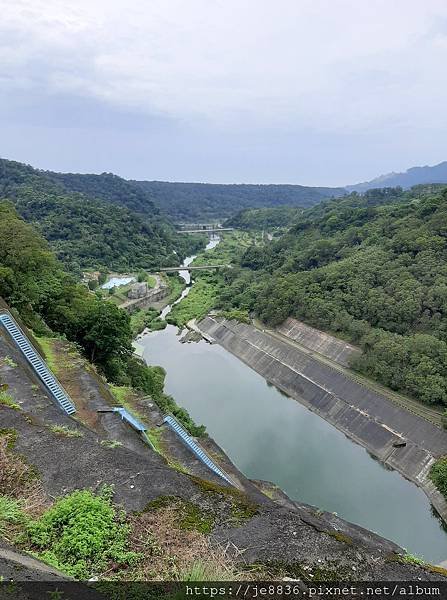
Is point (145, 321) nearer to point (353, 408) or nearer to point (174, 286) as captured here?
point (174, 286)

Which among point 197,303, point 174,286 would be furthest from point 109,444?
point 174,286

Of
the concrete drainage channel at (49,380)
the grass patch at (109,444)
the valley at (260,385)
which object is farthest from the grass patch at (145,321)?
the grass patch at (109,444)

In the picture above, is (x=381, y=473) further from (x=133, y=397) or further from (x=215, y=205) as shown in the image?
(x=215, y=205)

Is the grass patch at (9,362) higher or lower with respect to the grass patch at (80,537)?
higher

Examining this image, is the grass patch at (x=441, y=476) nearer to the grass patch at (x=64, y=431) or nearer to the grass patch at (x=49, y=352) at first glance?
the grass patch at (x=49, y=352)

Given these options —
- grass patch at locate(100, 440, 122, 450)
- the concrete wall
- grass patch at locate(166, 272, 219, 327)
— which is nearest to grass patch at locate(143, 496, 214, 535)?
grass patch at locate(100, 440, 122, 450)

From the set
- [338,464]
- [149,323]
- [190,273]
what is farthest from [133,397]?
[190,273]
